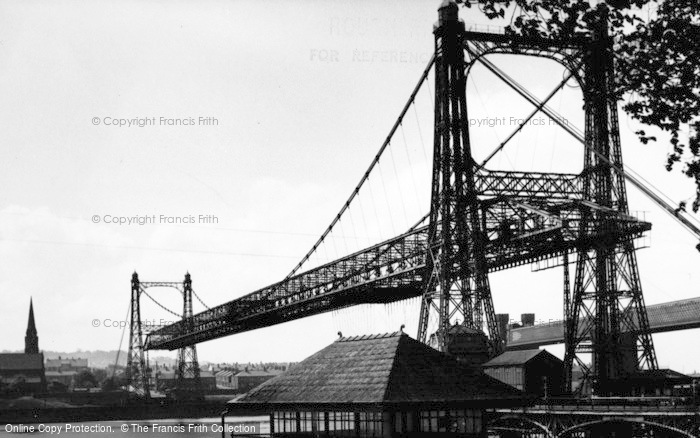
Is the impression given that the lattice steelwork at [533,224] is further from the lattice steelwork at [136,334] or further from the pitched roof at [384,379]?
the lattice steelwork at [136,334]

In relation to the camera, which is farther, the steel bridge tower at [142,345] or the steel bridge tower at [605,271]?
the steel bridge tower at [142,345]

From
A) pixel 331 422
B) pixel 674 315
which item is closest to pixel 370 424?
pixel 331 422

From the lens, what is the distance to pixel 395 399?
32.7 meters

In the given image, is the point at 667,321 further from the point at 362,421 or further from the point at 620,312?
the point at 362,421

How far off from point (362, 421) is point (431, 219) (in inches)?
994

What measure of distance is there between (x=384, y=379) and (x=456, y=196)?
23351mm

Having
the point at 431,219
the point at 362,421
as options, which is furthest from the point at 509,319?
the point at 362,421

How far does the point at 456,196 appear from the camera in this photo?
55.9 m

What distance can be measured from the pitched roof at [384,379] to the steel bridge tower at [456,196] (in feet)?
54.7

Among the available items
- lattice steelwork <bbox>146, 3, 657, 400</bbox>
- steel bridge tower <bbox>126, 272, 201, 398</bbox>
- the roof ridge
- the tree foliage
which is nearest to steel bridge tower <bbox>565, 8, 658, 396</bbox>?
lattice steelwork <bbox>146, 3, 657, 400</bbox>

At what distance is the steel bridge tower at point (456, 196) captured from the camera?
54.9m

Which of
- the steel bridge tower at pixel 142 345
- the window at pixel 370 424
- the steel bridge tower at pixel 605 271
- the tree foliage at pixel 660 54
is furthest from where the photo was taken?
the steel bridge tower at pixel 142 345

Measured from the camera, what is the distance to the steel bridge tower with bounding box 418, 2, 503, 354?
54875mm

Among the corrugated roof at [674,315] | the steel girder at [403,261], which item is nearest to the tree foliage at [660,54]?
the steel girder at [403,261]
